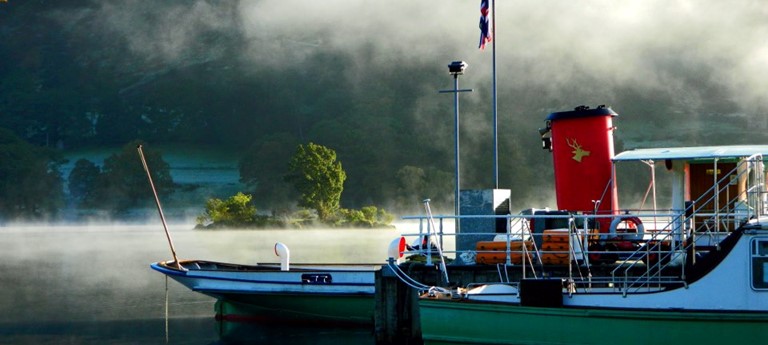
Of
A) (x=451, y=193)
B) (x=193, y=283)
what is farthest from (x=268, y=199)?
(x=193, y=283)

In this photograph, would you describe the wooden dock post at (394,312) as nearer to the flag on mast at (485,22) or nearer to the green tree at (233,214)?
the flag on mast at (485,22)

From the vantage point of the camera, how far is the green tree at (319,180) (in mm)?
144250

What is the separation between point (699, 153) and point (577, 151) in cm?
595

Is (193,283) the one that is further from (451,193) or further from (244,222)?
(451,193)

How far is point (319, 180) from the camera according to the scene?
144500 millimetres

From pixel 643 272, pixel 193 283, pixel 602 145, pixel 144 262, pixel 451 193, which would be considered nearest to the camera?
pixel 643 272

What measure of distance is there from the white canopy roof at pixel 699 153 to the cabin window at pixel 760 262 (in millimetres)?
2808

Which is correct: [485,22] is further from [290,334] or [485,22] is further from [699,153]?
[699,153]

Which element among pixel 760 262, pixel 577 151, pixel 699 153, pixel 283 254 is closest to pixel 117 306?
pixel 283 254

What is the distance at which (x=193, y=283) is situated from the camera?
3744 cm

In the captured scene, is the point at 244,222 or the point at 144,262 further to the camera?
the point at 244,222

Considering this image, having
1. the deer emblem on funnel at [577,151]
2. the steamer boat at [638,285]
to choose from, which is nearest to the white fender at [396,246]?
the steamer boat at [638,285]

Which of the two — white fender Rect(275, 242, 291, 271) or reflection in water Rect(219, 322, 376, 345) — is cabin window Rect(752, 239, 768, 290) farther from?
white fender Rect(275, 242, 291, 271)

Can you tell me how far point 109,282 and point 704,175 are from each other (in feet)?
113
